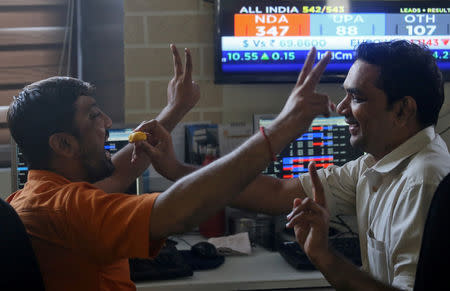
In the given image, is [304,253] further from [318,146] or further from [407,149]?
[318,146]

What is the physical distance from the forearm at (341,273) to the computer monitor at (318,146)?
39.8 inches

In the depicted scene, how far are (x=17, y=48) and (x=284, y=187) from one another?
1.57m

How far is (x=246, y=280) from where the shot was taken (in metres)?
1.74

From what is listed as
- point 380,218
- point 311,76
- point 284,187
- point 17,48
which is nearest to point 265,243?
point 284,187

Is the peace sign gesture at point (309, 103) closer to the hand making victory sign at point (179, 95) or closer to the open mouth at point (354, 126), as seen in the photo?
the open mouth at point (354, 126)

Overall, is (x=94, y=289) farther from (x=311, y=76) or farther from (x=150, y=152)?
(x=311, y=76)

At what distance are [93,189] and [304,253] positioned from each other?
0.84 m

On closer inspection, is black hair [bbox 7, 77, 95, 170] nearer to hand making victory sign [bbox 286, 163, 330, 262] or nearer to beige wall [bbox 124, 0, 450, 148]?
hand making victory sign [bbox 286, 163, 330, 262]

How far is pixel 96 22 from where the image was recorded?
2734 mm

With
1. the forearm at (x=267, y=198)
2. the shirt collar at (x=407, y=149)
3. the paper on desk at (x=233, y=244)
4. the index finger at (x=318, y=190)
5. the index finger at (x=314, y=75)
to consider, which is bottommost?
the paper on desk at (x=233, y=244)

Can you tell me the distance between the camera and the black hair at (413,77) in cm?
158

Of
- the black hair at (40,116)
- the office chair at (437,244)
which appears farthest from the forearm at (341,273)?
the black hair at (40,116)

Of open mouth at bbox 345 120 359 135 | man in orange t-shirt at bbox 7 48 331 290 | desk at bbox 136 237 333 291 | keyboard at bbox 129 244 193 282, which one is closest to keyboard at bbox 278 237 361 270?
desk at bbox 136 237 333 291

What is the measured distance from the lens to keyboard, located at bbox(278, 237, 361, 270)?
6.00ft
